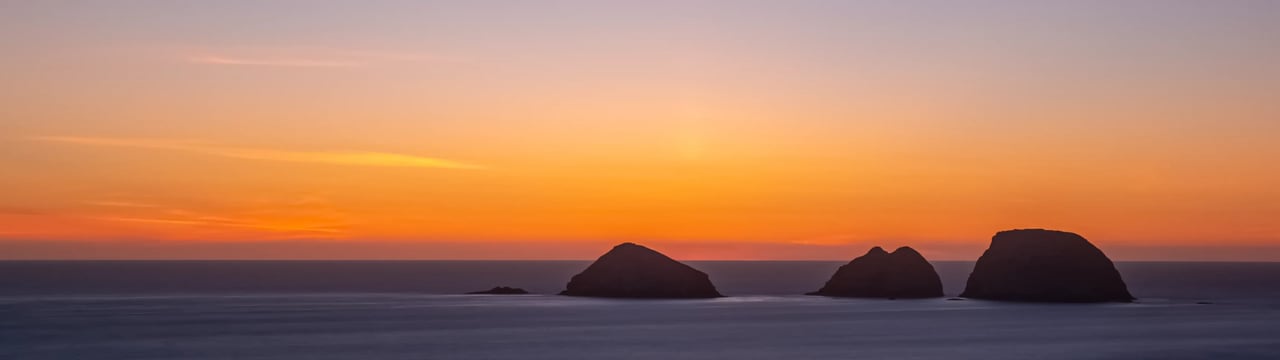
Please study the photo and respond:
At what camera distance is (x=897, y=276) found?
12312cm

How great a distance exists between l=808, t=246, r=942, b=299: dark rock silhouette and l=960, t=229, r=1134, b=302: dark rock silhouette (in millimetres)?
8159

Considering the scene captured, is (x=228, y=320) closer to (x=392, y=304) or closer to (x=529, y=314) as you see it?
(x=529, y=314)

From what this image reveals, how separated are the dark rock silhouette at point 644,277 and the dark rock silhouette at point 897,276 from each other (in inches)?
603

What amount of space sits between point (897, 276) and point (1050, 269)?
1499 cm

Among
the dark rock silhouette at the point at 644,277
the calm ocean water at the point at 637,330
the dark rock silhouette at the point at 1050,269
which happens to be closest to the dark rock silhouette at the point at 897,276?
the calm ocean water at the point at 637,330

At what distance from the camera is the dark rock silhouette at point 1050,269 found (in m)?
111

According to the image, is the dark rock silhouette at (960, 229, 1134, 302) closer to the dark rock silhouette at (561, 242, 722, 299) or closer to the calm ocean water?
the calm ocean water

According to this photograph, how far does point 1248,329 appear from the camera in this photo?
8481cm

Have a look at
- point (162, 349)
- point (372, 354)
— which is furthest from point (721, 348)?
point (162, 349)

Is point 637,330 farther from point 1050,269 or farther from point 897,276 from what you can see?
point 897,276

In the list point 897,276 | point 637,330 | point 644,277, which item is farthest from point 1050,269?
point 637,330

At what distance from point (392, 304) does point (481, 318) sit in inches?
1159

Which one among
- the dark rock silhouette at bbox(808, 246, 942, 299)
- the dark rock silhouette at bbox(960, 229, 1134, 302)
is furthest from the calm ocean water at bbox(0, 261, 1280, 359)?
the dark rock silhouette at bbox(808, 246, 942, 299)

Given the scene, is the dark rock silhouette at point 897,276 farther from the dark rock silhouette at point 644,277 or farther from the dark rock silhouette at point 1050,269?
the dark rock silhouette at point 644,277
